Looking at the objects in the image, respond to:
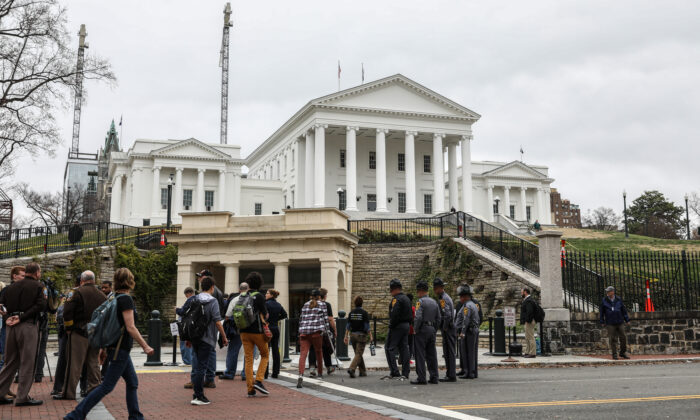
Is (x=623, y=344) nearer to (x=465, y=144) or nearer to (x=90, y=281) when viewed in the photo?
(x=90, y=281)

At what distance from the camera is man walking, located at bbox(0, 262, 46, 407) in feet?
29.8

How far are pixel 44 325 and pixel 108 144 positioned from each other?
507 ft

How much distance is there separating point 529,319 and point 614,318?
2.30 metres

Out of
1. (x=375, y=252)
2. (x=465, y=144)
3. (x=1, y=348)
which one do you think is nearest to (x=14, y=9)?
(x=375, y=252)

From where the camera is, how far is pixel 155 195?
69.2 m

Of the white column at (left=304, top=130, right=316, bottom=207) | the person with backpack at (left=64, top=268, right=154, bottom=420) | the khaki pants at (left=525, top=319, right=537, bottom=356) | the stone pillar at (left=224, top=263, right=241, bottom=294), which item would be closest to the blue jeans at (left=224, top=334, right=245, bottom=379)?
the person with backpack at (left=64, top=268, right=154, bottom=420)

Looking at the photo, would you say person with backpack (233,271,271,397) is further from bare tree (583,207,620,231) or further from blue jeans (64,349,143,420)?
bare tree (583,207,620,231)

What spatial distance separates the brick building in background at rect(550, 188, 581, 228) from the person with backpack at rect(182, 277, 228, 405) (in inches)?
6069

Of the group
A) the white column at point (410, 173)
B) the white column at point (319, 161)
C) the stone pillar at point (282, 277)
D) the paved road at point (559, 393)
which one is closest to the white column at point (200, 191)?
Result: the white column at point (319, 161)

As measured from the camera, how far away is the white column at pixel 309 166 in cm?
6450

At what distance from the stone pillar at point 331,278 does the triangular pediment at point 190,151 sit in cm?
4724

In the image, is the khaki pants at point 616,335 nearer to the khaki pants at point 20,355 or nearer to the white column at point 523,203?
the khaki pants at point 20,355

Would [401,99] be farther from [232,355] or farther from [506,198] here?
[232,355]

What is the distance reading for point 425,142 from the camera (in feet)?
231
